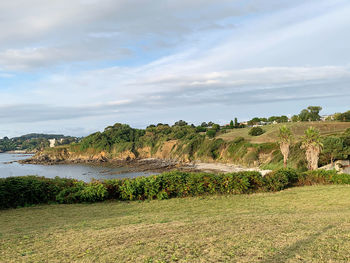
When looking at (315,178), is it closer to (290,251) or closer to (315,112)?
(290,251)

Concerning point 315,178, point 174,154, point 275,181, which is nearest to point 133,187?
point 275,181

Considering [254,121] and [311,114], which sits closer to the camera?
[311,114]

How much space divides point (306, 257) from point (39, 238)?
6.20 m

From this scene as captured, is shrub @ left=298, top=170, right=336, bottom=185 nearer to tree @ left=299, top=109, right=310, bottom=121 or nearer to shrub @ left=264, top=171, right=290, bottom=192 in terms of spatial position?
shrub @ left=264, top=171, right=290, bottom=192

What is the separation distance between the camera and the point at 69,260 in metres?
5.46

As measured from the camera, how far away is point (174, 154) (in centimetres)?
7925

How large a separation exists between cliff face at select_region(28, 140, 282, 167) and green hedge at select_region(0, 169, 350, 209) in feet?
128

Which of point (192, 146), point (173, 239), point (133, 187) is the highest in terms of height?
point (173, 239)

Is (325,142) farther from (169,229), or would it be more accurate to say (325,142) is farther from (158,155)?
(158,155)

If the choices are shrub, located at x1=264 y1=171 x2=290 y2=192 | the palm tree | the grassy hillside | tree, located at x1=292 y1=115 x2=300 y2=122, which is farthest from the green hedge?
tree, located at x1=292 y1=115 x2=300 y2=122

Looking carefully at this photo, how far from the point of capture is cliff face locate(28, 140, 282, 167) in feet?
192

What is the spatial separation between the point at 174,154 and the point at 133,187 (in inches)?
2550

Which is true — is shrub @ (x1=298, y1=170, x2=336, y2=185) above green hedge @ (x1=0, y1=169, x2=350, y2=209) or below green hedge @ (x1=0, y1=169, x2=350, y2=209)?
below

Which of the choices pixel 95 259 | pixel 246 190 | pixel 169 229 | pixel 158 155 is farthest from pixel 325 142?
pixel 158 155
